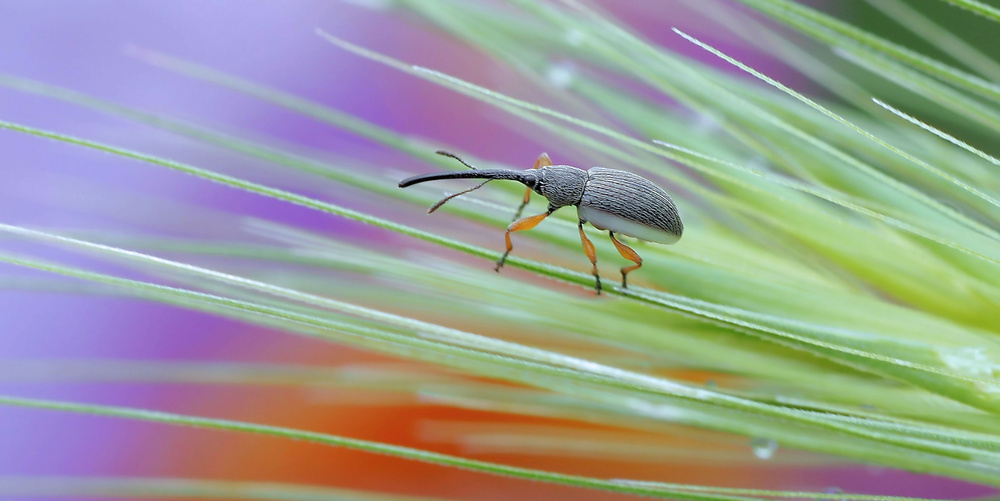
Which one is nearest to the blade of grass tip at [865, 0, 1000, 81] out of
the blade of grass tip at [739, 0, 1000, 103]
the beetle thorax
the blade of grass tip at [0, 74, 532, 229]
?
the blade of grass tip at [739, 0, 1000, 103]

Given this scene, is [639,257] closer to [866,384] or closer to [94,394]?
[866,384]

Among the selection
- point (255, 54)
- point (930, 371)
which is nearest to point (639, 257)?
point (930, 371)

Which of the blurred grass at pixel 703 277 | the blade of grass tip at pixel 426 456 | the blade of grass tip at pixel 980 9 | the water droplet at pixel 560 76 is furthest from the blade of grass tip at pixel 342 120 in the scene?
the blade of grass tip at pixel 980 9

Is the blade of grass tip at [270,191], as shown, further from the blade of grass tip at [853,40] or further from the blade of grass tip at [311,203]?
the blade of grass tip at [853,40]

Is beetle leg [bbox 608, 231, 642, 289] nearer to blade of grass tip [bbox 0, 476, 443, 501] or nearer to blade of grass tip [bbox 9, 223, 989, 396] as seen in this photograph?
blade of grass tip [bbox 9, 223, 989, 396]

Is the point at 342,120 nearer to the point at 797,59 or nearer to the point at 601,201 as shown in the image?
the point at 601,201

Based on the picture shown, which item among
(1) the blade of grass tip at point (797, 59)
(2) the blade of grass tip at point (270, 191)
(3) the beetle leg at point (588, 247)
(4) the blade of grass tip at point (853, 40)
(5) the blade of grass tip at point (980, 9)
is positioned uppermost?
(5) the blade of grass tip at point (980, 9)
